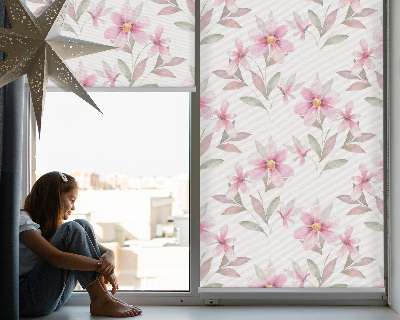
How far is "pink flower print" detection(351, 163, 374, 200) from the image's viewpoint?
2.40 metres

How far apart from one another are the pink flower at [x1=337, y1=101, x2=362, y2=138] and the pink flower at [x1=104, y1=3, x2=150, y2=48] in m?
1.01

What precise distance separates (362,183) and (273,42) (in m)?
0.80

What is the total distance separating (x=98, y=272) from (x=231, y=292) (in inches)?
25.7

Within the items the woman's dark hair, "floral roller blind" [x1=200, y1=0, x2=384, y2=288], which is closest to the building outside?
"floral roller blind" [x1=200, y1=0, x2=384, y2=288]

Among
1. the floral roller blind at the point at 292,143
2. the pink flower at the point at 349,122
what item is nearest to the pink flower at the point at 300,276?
the floral roller blind at the point at 292,143

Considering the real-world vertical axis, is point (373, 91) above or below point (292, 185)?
above

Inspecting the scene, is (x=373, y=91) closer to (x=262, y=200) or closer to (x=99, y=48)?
(x=262, y=200)

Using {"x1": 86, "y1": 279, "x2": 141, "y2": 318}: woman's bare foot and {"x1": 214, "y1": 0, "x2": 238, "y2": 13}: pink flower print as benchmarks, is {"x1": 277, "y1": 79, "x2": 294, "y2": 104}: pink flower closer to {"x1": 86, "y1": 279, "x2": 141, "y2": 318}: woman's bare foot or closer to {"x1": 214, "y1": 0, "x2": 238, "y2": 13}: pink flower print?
{"x1": 214, "y1": 0, "x2": 238, "y2": 13}: pink flower print

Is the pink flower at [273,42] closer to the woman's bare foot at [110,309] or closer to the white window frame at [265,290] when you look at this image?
the white window frame at [265,290]

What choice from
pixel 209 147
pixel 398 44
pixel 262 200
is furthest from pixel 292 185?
→ pixel 398 44

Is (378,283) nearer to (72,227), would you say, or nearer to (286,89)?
(286,89)

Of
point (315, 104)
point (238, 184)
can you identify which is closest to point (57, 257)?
point (238, 184)

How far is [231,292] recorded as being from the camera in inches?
94.1

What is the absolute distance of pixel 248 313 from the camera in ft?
7.41
